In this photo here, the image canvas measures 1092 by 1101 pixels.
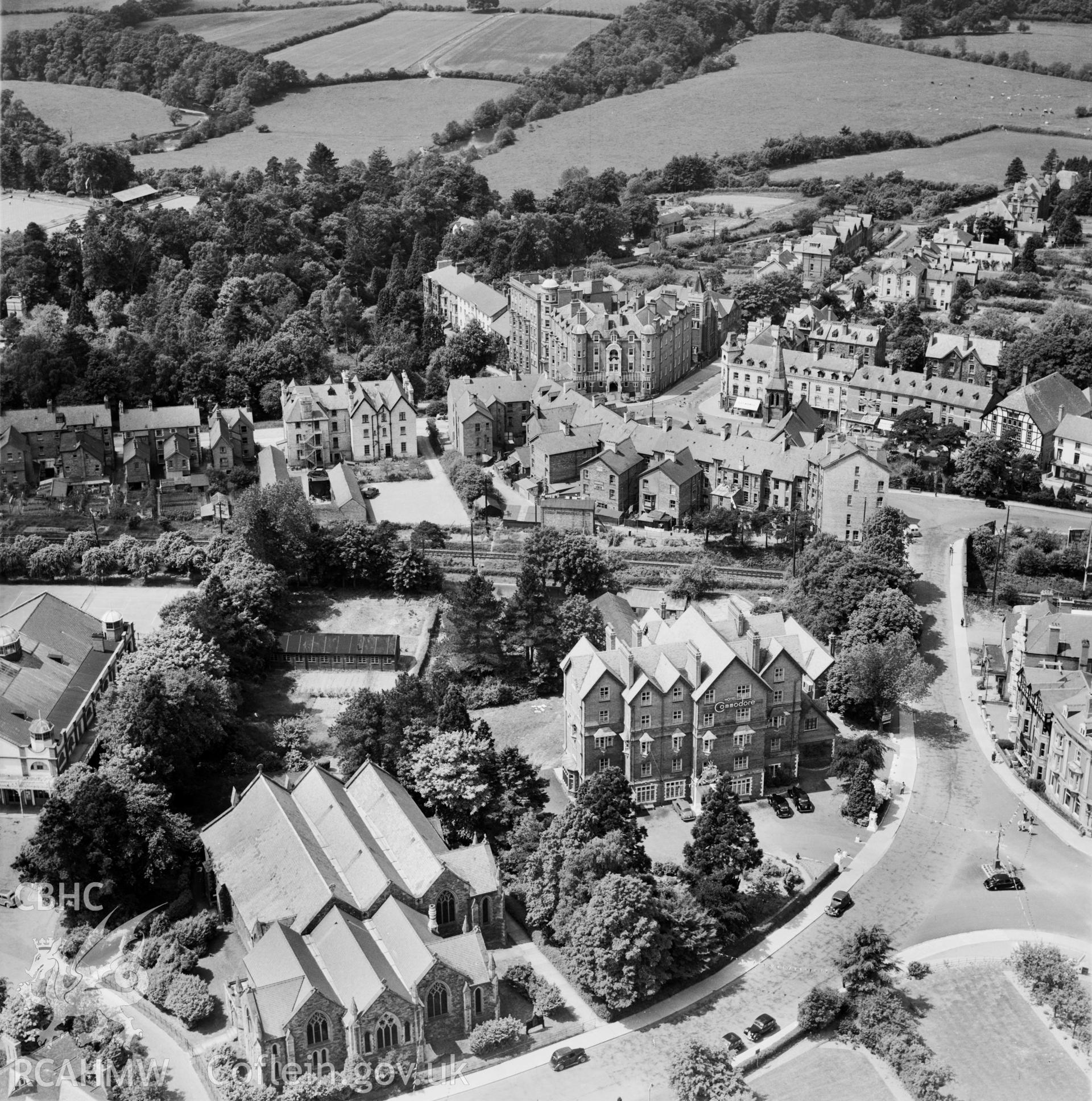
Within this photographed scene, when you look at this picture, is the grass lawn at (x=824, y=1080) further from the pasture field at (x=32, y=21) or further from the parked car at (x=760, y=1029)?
the pasture field at (x=32, y=21)

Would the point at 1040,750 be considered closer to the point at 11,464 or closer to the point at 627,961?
the point at 627,961

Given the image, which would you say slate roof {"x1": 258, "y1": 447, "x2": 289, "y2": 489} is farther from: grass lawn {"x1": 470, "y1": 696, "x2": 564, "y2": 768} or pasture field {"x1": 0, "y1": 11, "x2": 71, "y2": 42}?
pasture field {"x1": 0, "y1": 11, "x2": 71, "y2": 42}

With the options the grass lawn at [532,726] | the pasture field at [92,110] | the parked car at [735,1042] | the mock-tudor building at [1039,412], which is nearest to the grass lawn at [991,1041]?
the parked car at [735,1042]

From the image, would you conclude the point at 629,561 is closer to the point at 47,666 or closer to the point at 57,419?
the point at 47,666

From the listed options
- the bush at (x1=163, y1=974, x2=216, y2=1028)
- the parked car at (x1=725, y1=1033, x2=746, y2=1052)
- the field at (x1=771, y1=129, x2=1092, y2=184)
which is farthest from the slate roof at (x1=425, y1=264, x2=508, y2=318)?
the parked car at (x1=725, y1=1033, x2=746, y2=1052)

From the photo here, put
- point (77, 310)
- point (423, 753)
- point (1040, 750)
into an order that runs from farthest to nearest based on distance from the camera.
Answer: point (77, 310), point (1040, 750), point (423, 753)

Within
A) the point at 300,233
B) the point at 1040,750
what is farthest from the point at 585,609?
the point at 300,233

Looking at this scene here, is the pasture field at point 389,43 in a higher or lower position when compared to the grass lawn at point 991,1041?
higher
